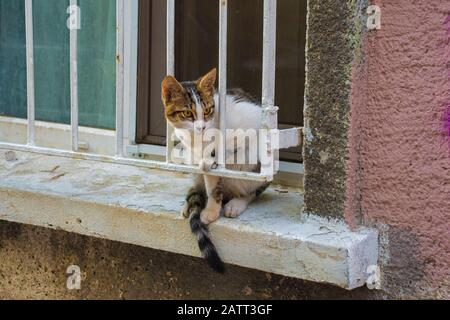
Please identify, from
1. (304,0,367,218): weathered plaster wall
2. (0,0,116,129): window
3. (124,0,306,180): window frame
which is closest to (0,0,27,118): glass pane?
(0,0,116,129): window

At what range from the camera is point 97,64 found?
3803 mm

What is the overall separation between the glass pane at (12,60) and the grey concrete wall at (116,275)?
2.46 feet

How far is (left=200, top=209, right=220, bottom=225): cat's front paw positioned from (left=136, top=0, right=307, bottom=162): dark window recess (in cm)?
57

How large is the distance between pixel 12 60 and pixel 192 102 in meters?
1.68

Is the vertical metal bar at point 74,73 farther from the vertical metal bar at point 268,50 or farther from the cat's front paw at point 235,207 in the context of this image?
the vertical metal bar at point 268,50

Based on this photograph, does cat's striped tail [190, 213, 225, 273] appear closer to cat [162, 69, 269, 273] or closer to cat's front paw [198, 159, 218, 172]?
cat [162, 69, 269, 273]

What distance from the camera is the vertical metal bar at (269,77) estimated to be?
8.45 feet

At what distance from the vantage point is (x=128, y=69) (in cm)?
361

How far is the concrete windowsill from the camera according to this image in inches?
100

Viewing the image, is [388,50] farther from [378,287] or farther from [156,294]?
[156,294]

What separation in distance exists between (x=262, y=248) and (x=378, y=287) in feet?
1.39

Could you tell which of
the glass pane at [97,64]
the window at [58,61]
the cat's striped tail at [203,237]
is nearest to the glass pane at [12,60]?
the window at [58,61]
